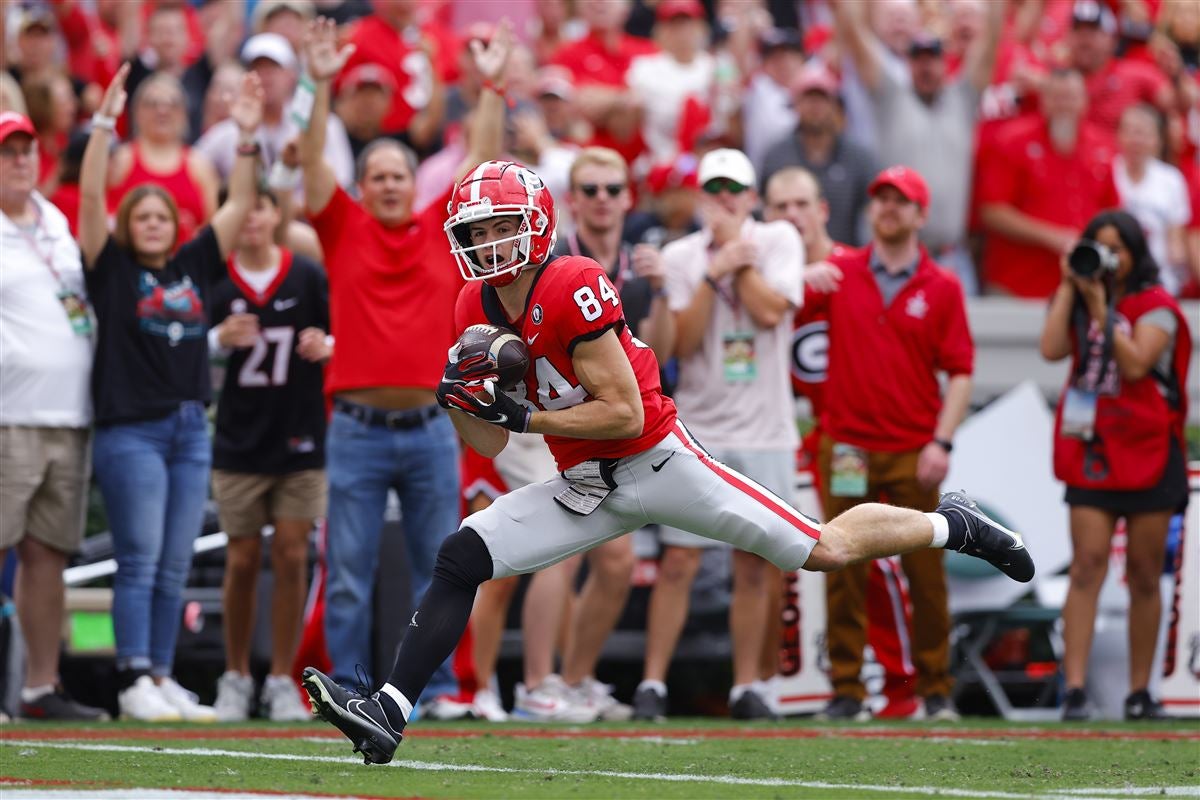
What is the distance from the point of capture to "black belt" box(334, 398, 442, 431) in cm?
794

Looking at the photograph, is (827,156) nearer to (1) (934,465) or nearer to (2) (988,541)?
(1) (934,465)

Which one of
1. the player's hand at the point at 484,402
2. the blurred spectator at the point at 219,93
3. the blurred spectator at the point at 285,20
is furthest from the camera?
the blurred spectator at the point at 285,20

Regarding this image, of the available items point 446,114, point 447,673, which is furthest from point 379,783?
point 446,114

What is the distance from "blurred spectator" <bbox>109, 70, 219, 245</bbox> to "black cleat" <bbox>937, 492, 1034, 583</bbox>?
493 cm

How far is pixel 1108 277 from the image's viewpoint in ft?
27.5

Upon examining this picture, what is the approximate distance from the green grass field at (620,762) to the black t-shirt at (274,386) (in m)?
1.30

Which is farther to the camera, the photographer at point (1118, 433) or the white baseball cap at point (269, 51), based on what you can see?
the white baseball cap at point (269, 51)

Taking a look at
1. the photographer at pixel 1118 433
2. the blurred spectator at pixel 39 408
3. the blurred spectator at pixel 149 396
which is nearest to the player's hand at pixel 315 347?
the blurred spectator at pixel 149 396

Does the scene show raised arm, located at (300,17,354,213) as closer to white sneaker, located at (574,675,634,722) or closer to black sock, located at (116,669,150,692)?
black sock, located at (116,669,150,692)

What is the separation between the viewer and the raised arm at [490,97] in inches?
318

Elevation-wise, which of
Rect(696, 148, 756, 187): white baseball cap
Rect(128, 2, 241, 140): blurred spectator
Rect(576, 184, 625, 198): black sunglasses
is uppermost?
Rect(128, 2, 241, 140): blurred spectator

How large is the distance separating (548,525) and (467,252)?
0.87 meters

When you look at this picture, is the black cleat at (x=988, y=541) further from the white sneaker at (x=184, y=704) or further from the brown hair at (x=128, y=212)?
the brown hair at (x=128, y=212)

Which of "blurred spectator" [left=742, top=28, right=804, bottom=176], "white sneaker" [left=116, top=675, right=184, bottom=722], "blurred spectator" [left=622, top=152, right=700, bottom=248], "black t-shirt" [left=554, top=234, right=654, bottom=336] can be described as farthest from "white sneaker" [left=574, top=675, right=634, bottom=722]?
"blurred spectator" [left=742, top=28, right=804, bottom=176]
